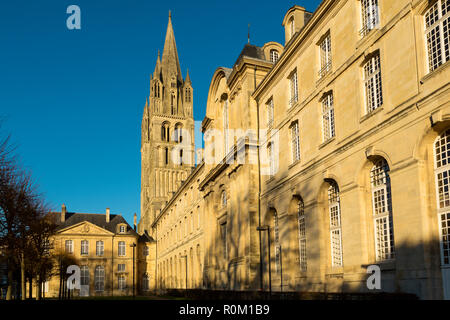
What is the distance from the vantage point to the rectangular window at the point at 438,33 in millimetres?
14445

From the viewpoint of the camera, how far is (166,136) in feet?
369

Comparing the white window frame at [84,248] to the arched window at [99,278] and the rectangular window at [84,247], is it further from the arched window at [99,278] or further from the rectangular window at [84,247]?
the arched window at [99,278]

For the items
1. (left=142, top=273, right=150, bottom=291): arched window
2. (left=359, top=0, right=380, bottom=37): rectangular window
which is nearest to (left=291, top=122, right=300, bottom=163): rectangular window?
(left=359, top=0, right=380, bottom=37): rectangular window

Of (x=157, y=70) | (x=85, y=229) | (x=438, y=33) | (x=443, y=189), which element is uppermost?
(x=157, y=70)

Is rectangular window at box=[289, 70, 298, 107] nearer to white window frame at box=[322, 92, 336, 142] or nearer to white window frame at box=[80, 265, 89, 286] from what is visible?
white window frame at box=[322, 92, 336, 142]

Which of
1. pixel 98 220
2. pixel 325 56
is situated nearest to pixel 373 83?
pixel 325 56

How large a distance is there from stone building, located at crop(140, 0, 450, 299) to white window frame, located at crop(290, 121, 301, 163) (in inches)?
4.1

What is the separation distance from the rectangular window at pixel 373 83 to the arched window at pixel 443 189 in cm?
377

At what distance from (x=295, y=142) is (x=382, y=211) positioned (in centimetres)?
915

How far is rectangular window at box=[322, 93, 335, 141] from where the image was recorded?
72.2 feet

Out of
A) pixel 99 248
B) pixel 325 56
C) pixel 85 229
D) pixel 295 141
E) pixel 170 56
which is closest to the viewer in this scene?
pixel 325 56

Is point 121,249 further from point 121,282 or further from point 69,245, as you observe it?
point 69,245

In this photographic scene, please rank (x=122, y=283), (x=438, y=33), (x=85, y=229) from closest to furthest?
(x=438, y=33) < (x=85, y=229) < (x=122, y=283)
